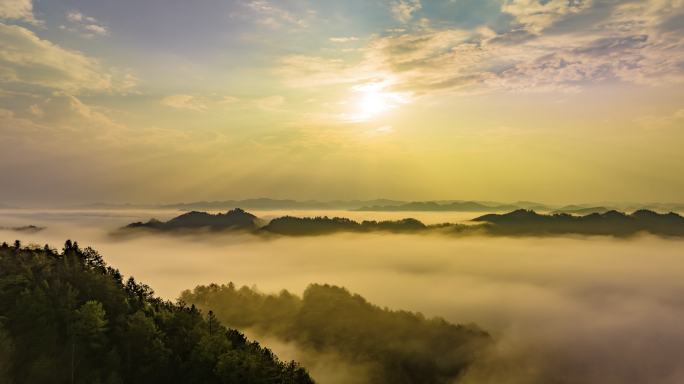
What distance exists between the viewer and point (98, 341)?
84125 millimetres

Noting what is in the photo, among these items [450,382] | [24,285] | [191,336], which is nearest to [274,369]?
[191,336]

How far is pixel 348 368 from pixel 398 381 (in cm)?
2810

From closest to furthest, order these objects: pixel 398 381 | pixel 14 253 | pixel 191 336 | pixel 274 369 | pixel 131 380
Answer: pixel 131 380, pixel 274 369, pixel 191 336, pixel 14 253, pixel 398 381

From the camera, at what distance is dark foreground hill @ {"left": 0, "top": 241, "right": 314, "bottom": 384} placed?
252ft

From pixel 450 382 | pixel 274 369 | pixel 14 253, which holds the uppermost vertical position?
pixel 14 253

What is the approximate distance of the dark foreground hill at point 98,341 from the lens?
252ft

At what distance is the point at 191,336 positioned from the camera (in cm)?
9488

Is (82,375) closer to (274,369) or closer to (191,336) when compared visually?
(191,336)

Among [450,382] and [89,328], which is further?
[450,382]

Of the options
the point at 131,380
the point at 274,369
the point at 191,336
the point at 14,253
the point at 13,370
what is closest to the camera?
the point at 13,370

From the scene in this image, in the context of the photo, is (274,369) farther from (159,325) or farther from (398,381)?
(398,381)

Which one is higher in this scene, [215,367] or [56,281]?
[56,281]

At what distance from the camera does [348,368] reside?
191m

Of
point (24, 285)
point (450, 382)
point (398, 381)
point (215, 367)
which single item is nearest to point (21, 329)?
point (24, 285)
